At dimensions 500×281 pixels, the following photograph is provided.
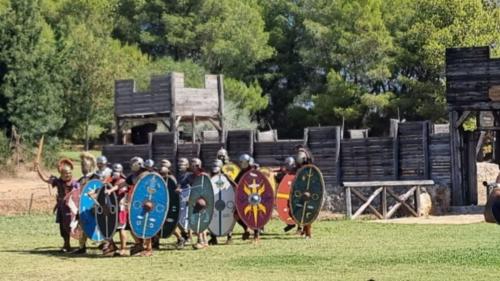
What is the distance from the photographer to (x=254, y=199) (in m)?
18.8

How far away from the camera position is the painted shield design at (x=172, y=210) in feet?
57.5

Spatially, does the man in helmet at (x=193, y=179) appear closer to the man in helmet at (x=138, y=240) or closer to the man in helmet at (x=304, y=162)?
the man in helmet at (x=138, y=240)

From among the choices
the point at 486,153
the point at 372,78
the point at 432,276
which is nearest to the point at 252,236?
the point at 432,276

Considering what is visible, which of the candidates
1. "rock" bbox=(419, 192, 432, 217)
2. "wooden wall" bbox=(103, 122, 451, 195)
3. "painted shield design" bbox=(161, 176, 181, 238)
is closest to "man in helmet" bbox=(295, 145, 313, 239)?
"painted shield design" bbox=(161, 176, 181, 238)

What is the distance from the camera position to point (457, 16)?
4478cm

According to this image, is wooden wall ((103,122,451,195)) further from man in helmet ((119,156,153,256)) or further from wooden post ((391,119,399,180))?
man in helmet ((119,156,153,256))

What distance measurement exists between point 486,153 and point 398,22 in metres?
15.1

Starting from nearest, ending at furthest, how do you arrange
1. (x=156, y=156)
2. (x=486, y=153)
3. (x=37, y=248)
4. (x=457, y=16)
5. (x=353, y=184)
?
(x=37, y=248) → (x=353, y=184) → (x=156, y=156) → (x=486, y=153) → (x=457, y=16)

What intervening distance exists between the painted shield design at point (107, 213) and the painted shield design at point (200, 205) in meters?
1.60

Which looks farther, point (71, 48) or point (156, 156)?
point (71, 48)

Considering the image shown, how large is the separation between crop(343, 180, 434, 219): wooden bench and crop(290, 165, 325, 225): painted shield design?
198 inches

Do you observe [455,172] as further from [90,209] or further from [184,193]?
[90,209]

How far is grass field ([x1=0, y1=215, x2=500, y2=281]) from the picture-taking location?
13.9 metres

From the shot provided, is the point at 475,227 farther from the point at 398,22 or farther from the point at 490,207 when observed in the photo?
the point at 398,22
